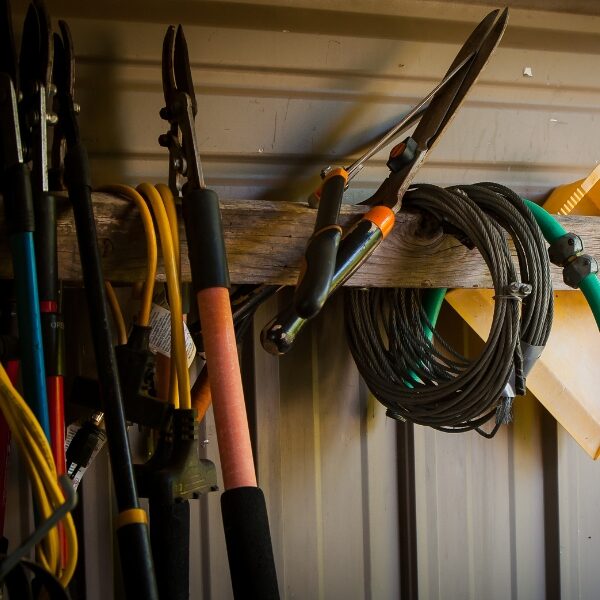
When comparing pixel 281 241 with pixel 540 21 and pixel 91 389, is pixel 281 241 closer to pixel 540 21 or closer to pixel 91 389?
pixel 91 389

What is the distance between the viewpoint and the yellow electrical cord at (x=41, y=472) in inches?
27.9

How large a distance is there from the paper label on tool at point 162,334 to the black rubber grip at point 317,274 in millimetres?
295

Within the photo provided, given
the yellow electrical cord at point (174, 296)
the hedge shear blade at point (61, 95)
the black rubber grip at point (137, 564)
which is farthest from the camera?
the hedge shear blade at point (61, 95)

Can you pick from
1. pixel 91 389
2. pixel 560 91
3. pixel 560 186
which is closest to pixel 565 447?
pixel 560 186

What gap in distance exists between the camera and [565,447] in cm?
136

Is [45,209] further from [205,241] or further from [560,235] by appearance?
[560,235]

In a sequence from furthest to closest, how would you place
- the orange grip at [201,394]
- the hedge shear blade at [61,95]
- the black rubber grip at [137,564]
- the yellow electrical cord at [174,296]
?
1. the orange grip at [201,394]
2. the hedge shear blade at [61,95]
3. the yellow electrical cord at [174,296]
4. the black rubber grip at [137,564]

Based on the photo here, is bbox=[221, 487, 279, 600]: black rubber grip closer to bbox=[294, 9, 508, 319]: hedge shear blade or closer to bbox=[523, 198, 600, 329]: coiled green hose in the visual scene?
bbox=[294, 9, 508, 319]: hedge shear blade

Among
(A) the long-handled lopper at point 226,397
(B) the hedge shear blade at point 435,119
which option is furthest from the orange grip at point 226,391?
(B) the hedge shear blade at point 435,119

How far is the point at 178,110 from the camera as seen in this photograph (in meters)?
0.92

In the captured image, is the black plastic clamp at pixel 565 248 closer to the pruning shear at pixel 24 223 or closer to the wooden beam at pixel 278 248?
the wooden beam at pixel 278 248

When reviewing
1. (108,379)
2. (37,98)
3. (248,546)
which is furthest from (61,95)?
(248,546)

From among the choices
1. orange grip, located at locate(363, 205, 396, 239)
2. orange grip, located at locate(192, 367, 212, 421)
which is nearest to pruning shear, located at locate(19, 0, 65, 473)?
orange grip, located at locate(192, 367, 212, 421)

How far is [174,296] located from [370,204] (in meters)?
0.38
